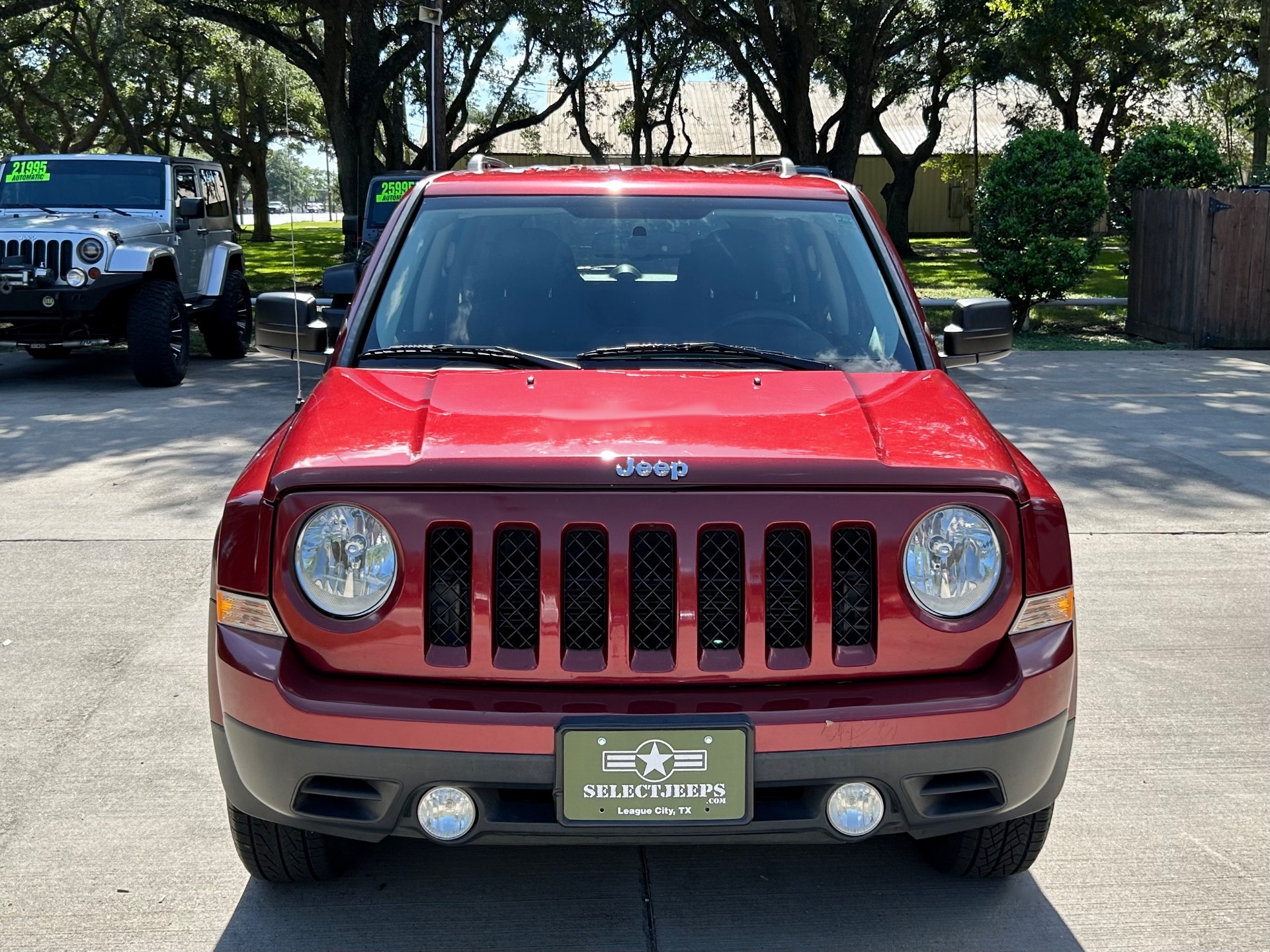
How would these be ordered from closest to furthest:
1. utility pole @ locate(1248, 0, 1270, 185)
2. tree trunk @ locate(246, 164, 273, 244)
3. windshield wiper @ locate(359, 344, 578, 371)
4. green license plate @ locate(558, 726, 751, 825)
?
green license plate @ locate(558, 726, 751, 825) → windshield wiper @ locate(359, 344, 578, 371) → utility pole @ locate(1248, 0, 1270, 185) → tree trunk @ locate(246, 164, 273, 244)

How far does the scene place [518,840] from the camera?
2645 mm

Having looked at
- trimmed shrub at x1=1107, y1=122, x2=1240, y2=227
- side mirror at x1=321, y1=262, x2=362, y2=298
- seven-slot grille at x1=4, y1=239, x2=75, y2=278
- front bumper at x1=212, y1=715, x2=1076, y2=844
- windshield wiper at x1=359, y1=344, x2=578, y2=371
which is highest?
trimmed shrub at x1=1107, y1=122, x2=1240, y2=227

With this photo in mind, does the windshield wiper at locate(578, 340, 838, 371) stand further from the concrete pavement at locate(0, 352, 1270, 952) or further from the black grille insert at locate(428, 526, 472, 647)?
the concrete pavement at locate(0, 352, 1270, 952)

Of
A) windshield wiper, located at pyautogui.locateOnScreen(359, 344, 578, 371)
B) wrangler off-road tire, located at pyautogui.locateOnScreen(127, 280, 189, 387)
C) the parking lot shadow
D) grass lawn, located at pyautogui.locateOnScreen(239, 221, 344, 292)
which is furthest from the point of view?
grass lawn, located at pyautogui.locateOnScreen(239, 221, 344, 292)

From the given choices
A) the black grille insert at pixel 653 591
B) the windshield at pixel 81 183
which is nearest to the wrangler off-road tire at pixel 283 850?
the black grille insert at pixel 653 591

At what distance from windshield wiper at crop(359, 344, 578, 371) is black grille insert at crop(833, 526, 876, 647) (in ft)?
3.26

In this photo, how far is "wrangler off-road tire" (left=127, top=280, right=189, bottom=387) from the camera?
11281 millimetres

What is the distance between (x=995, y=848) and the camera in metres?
3.11

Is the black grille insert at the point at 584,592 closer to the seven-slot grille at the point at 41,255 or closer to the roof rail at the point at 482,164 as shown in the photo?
the roof rail at the point at 482,164

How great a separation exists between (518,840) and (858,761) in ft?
2.24

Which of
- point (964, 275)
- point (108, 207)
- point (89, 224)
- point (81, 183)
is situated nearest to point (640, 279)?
point (89, 224)

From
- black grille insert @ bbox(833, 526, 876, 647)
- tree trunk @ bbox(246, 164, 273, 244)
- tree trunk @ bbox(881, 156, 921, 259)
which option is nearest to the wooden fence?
black grille insert @ bbox(833, 526, 876, 647)

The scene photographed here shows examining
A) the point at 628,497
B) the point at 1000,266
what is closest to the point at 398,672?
the point at 628,497

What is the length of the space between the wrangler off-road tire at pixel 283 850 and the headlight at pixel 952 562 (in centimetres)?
144
